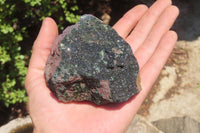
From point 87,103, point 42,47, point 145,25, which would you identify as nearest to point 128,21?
point 145,25

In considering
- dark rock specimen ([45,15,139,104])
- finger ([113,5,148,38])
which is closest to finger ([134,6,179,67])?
finger ([113,5,148,38])

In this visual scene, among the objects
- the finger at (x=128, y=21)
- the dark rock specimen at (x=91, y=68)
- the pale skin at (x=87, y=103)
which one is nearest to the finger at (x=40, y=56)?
the pale skin at (x=87, y=103)

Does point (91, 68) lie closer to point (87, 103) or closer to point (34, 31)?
point (87, 103)

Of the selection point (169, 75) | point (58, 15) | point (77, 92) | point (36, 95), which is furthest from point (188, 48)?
point (36, 95)

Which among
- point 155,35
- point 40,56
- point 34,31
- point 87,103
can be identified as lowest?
point 34,31

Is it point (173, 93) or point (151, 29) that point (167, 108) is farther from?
point (151, 29)

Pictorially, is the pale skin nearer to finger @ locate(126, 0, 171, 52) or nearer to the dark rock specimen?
finger @ locate(126, 0, 171, 52)

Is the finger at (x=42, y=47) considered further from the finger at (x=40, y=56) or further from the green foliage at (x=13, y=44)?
the green foliage at (x=13, y=44)
